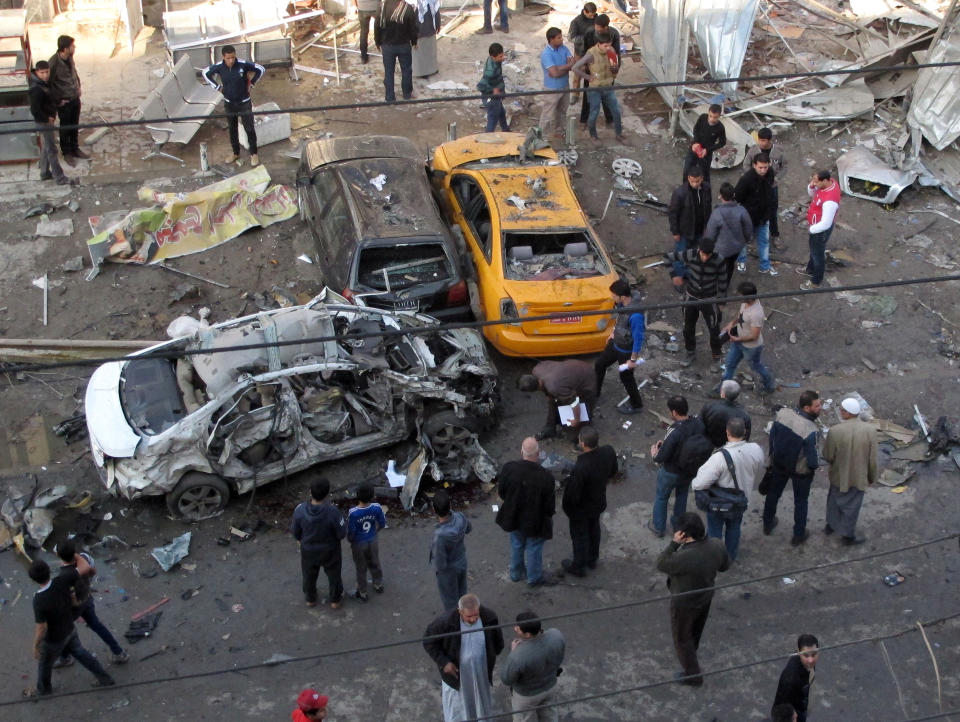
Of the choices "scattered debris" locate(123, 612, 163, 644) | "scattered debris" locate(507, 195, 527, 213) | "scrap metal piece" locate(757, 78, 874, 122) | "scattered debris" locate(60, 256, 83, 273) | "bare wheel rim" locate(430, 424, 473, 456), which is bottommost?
"scattered debris" locate(123, 612, 163, 644)

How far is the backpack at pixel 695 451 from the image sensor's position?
9.20 meters

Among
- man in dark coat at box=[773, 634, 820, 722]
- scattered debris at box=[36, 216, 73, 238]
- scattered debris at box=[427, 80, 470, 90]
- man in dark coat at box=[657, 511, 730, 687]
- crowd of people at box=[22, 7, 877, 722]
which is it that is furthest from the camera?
scattered debris at box=[427, 80, 470, 90]

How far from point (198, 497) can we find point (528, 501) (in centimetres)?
315

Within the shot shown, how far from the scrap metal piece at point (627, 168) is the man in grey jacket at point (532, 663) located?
353 inches

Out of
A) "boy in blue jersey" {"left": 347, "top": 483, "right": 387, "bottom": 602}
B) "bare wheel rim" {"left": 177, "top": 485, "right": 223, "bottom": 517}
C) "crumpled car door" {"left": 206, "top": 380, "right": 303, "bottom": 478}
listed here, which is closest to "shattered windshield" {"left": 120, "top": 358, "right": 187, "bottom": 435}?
"crumpled car door" {"left": 206, "top": 380, "right": 303, "bottom": 478}

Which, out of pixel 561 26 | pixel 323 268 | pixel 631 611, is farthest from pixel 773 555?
pixel 561 26

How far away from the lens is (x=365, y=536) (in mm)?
9000

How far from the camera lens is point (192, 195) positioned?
13.8m

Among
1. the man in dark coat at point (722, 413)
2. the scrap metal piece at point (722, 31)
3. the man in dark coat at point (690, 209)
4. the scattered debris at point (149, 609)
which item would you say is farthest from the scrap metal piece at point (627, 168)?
the scattered debris at point (149, 609)

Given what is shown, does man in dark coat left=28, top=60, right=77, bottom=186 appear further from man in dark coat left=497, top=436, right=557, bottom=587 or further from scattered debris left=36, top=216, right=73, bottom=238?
man in dark coat left=497, top=436, right=557, bottom=587

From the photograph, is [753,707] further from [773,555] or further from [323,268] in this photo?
[323,268]

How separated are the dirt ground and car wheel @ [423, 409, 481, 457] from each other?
478 mm

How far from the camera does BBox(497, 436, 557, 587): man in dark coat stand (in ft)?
28.6

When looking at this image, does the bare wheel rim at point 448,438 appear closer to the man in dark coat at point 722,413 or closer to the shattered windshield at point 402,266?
the shattered windshield at point 402,266
